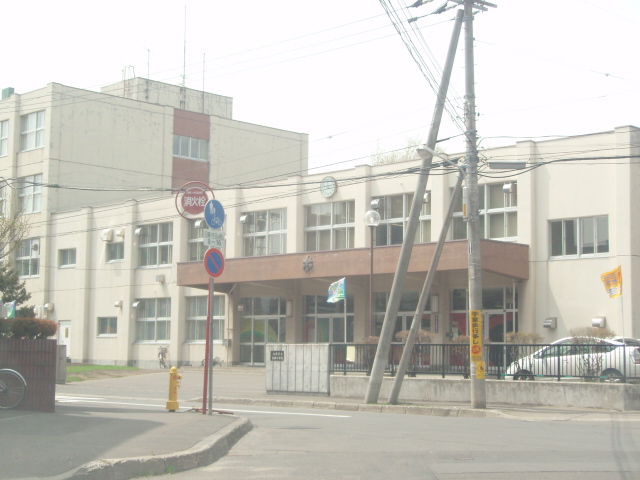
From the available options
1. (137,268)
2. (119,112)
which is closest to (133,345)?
(137,268)

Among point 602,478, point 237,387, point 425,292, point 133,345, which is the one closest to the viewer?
point 602,478

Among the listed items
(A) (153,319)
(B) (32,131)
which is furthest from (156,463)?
(B) (32,131)

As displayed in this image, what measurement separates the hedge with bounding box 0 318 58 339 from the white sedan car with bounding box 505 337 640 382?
11.4 m

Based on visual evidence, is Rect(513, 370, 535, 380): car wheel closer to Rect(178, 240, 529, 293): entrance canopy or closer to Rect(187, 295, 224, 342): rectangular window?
Rect(178, 240, 529, 293): entrance canopy

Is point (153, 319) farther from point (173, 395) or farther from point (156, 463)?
point (156, 463)

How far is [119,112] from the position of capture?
4825 centimetres

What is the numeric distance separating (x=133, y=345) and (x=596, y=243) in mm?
25769

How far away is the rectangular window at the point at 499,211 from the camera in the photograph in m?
29.9

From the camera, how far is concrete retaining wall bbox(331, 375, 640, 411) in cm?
1722

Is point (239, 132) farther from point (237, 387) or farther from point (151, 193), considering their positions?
point (237, 387)

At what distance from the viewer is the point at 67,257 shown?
46750 millimetres

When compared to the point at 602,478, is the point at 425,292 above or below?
above

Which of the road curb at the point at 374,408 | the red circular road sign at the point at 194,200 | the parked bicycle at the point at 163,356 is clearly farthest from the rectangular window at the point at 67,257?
the red circular road sign at the point at 194,200

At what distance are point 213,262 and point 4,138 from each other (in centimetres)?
4052
